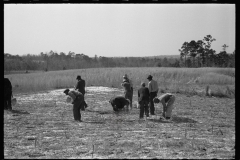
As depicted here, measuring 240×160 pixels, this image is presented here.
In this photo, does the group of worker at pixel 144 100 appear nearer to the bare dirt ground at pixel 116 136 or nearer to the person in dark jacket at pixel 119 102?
the person in dark jacket at pixel 119 102

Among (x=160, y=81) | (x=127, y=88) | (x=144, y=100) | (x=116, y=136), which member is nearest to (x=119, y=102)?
(x=127, y=88)

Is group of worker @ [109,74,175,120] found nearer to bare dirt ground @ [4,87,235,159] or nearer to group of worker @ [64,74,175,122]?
group of worker @ [64,74,175,122]

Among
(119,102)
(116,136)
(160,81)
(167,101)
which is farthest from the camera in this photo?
(160,81)

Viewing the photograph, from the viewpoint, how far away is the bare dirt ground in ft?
23.5

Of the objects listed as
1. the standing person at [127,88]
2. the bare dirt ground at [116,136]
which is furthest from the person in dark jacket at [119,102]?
the standing person at [127,88]

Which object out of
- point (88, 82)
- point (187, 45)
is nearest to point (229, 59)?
point (187, 45)

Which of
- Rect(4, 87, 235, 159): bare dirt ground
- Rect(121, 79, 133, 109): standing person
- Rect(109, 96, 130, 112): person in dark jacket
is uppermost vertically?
Rect(121, 79, 133, 109): standing person

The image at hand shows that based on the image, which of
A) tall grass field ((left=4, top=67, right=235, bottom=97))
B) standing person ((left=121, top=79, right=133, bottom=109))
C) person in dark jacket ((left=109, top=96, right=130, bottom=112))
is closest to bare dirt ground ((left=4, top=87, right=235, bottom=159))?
person in dark jacket ((left=109, top=96, right=130, bottom=112))

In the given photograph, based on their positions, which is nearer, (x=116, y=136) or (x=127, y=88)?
(x=116, y=136)

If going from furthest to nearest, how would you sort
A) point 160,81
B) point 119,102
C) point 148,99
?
point 160,81 → point 119,102 → point 148,99

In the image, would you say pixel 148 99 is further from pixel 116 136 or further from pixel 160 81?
pixel 160 81

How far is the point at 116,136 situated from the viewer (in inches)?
350

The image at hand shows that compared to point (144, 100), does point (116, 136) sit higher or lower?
lower

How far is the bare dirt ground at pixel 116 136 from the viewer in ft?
23.5
